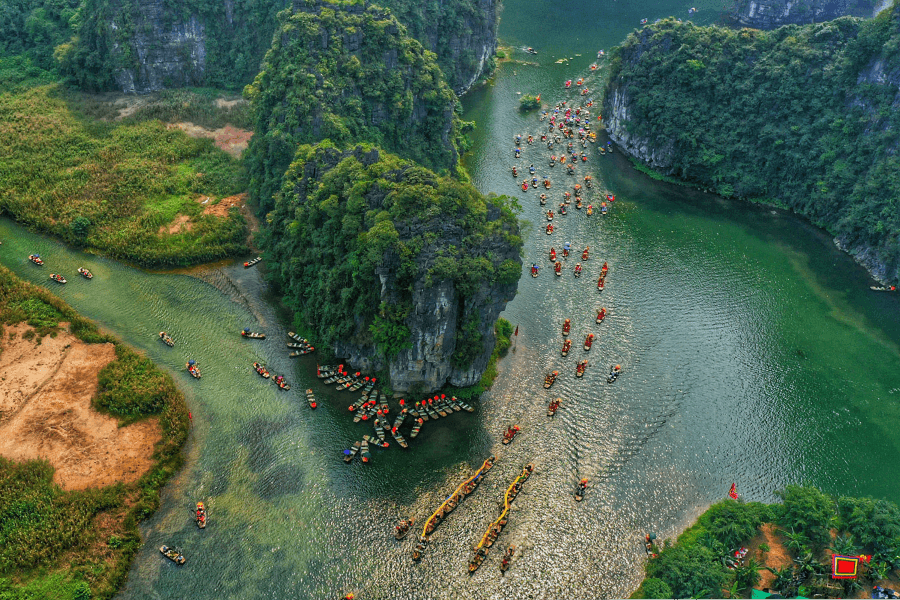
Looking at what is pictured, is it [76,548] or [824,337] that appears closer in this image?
[76,548]

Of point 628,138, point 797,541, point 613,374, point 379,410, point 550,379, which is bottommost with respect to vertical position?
point 379,410

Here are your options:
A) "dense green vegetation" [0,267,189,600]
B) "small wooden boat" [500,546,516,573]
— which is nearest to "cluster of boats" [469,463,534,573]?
"small wooden boat" [500,546,516,573]

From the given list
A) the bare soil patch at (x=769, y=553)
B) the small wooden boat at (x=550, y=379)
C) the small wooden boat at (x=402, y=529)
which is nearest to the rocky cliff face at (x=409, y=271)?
the small wooden boat at (x=550, y=379)

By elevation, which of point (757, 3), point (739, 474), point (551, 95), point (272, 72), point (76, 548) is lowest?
point (76, 548)

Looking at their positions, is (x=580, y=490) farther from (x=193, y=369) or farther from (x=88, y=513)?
(x=88, y=513)

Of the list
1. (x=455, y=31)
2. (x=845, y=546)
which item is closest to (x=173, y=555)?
(x=845, y=546)

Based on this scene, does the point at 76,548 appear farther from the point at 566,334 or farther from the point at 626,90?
the point at 626,90

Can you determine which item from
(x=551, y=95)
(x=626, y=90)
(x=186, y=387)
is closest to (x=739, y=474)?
(x=186, y=387)

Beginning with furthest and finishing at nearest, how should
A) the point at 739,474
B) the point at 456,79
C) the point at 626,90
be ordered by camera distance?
the point at 456,79, the point at 626,90, the point at 739,474
